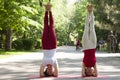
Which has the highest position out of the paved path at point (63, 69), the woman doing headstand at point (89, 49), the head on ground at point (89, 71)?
the woman doing headstand at point (89, 49)

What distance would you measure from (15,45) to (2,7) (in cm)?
1676

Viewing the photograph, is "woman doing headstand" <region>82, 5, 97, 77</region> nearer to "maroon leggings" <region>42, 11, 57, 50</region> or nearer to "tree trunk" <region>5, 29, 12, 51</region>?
"maroon leggings" <region>42, 11, 57, 50</region>

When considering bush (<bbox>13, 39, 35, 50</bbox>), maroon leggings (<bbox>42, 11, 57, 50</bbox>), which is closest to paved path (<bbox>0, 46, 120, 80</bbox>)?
maroon leggings (<bbox>42, 11, 57, 50</bbox>)

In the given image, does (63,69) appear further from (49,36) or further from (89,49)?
(49,36)

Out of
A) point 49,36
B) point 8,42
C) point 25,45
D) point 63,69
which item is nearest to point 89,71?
point 49,36

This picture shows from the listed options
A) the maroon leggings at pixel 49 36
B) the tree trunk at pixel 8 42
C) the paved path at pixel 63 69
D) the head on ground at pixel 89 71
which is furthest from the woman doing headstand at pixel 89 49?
the tree trunk at pixel 8 42

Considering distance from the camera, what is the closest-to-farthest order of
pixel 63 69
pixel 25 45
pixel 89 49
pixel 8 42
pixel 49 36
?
pixel 49 36, pixel 89 49, pixel 63 69, pixel 8 42, pixel 25 45

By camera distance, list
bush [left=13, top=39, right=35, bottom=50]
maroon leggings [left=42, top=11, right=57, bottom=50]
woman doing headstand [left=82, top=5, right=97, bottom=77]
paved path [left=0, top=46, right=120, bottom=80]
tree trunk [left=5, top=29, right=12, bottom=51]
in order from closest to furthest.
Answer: maroon leggings [left=42, top=11, right=57, bottom=50] < woman doing headstand [left=82, top=5, right=97, bottom=77] < paved path [left=0, top=46, right=120, bottom=80] < tree trunk [left=5, top=29, right=12, bottom=51] < bush [left=13, top=39, right=35, bottom=50]

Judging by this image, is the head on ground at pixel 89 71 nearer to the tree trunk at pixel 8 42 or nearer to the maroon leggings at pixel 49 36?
the maroon leggings at pixel 49 36

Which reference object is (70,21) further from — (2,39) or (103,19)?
(103,19)

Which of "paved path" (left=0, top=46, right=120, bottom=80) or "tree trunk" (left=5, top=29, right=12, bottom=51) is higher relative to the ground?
"tree trunk" (left=5, top=29, right=12, bottom=51)

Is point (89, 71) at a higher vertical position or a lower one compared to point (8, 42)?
lower

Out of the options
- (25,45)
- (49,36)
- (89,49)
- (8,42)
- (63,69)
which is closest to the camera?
(49,36)

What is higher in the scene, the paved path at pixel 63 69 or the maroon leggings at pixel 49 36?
the maroon leggings at pixel 49 36
